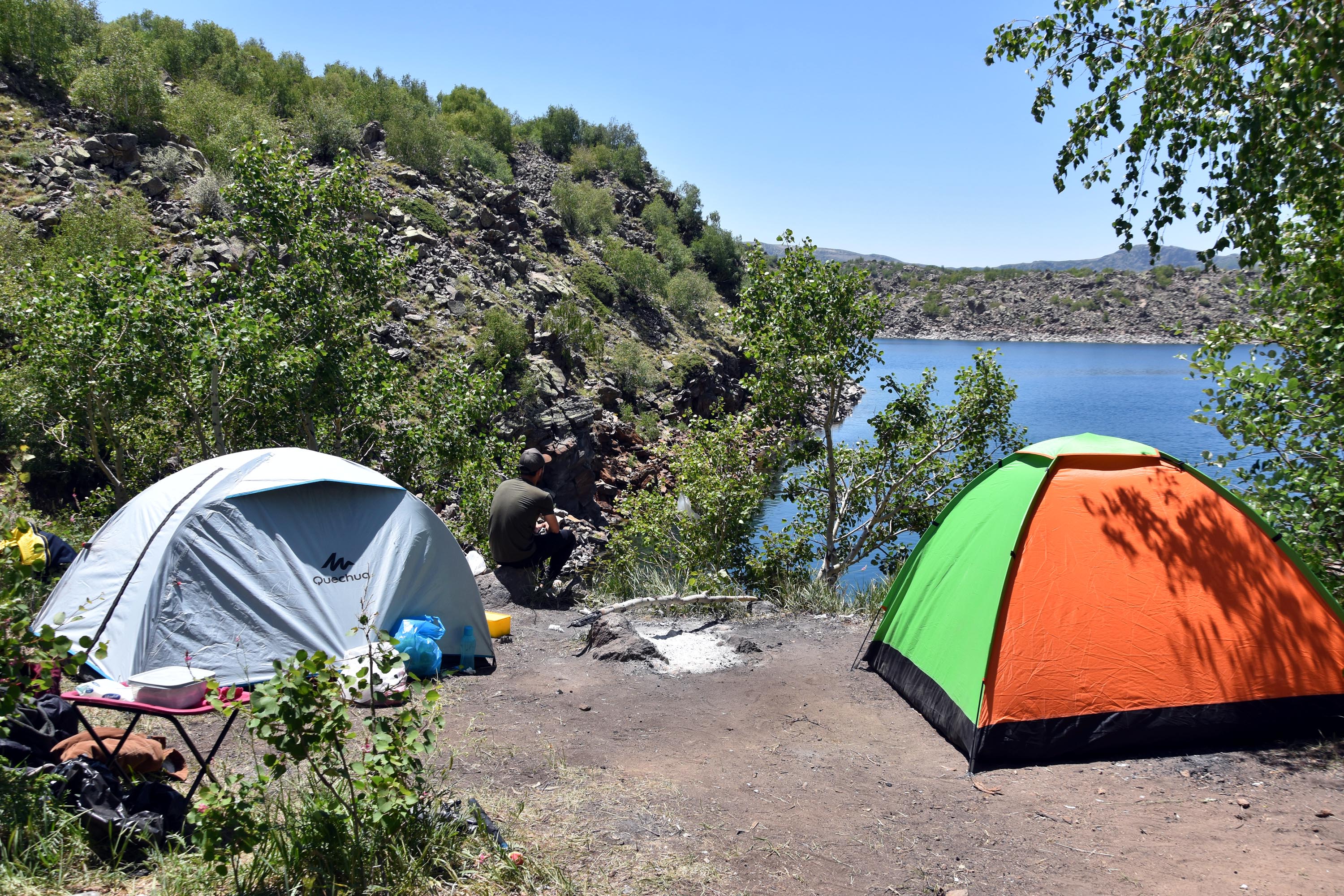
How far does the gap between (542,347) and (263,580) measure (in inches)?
942

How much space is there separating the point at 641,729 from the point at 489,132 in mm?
49026

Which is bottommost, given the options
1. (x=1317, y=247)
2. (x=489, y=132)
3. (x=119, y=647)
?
(x=119, y=647)

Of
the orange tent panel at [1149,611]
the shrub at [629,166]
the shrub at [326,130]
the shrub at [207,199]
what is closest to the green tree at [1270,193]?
the orange tent panel at [1149,611]

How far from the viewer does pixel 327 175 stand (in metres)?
11.5

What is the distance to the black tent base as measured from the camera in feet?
16.3

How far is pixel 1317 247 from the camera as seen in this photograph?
618 cm

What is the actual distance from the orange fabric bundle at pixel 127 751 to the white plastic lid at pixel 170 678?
25 centimetres

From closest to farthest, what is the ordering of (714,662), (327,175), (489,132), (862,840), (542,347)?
(862,840) < (714,662) < (327,175) < (542,347) < (489,132)

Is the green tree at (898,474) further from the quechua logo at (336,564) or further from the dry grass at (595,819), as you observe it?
the dry grass at (595,819)

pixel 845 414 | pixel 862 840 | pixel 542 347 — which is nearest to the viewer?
pixel 862 840

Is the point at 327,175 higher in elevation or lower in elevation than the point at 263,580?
higher

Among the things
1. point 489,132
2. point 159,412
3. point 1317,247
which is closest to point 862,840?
point 1317,247

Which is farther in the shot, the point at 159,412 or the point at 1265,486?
the point at 159,412

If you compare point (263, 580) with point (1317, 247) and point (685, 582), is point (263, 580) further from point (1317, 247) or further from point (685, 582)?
point (1317, 247)
